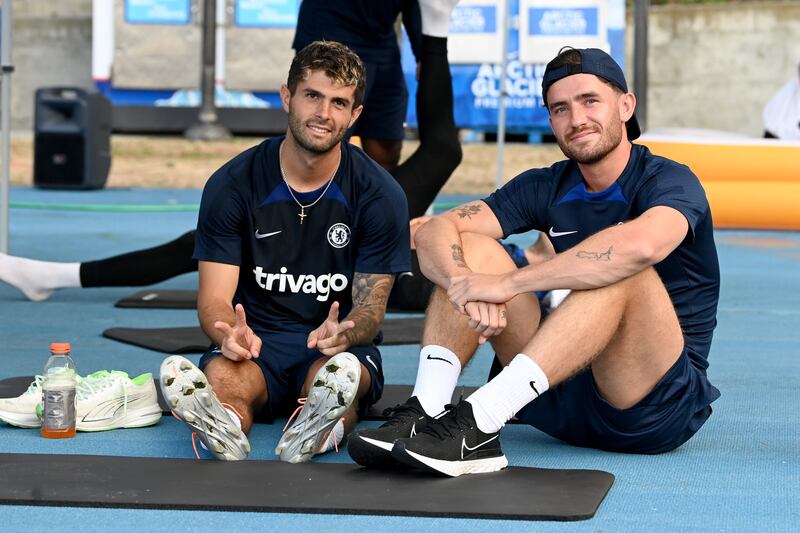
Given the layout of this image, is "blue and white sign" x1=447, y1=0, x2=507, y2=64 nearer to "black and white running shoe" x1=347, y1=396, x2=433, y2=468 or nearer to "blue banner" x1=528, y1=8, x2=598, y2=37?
"blue banner" x1=528, y1=8, x2=598, y2=37

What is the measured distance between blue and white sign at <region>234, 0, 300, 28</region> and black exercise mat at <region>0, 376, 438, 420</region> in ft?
40.4

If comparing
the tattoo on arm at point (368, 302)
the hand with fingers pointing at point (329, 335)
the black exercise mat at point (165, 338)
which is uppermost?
the tattoo on arm at point (368, 302)

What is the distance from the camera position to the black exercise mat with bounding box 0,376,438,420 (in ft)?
13.5

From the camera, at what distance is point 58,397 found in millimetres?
3729

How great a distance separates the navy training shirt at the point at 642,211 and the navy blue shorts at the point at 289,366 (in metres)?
0.56

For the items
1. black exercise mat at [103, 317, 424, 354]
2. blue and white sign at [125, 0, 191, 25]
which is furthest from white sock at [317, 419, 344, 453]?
blue and white sign at [125, 0, 191, 25]

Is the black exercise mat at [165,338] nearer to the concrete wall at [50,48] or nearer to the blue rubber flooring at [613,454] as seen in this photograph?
the blue rubber flooring at [613,454]

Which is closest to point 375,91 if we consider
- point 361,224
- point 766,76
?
point 361,224

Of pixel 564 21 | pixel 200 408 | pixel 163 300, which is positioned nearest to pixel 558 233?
pixel 200 408

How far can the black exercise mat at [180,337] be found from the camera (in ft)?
17.1

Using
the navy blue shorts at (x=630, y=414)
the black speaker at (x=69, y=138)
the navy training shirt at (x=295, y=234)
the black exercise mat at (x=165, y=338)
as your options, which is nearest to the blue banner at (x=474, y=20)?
the black speaker at (x=69, y=138)

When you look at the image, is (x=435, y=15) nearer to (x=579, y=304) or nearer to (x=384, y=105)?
(x=384, y=105)

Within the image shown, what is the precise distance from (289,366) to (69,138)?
30.8ft

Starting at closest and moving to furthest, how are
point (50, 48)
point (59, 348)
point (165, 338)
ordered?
point (59, 348), point (165, 338), point (50, 48)
